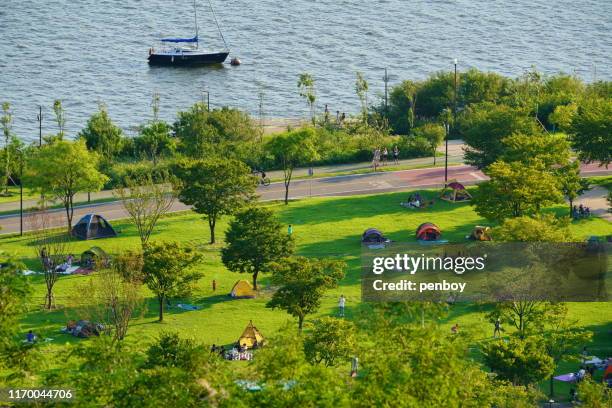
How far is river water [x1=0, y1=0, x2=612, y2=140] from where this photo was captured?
156625 millimetres

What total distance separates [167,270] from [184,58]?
9482 cm

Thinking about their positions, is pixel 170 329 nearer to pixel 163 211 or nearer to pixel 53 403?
pixel 163 211

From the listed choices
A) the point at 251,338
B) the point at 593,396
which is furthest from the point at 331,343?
the point at 593,396

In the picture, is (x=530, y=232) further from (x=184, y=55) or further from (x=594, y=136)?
(x=184, y=55)

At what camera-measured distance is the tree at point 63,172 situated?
94.4m

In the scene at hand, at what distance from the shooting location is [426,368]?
47281 mm

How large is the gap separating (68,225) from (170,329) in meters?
21.6

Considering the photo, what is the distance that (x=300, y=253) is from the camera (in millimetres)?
88812

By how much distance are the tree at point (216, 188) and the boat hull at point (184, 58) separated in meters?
78.7

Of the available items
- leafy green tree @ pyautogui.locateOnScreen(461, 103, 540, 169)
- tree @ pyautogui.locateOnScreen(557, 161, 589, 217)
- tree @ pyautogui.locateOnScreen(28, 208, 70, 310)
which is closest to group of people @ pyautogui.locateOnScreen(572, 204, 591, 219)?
tree @ pyautogui.locateOnScreen(557, 161, 589, 217)

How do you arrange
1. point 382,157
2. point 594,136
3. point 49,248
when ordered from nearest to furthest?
1. point 49,248
2. point 594,136
3. point 382,157

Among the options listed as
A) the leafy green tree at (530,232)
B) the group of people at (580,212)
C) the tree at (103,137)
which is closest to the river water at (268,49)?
the tree at (103,137)

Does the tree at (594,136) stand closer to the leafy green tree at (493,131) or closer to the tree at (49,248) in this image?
the leafy green tree at (493,131)

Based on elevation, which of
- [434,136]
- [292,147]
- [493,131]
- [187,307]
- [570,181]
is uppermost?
[493,131]
